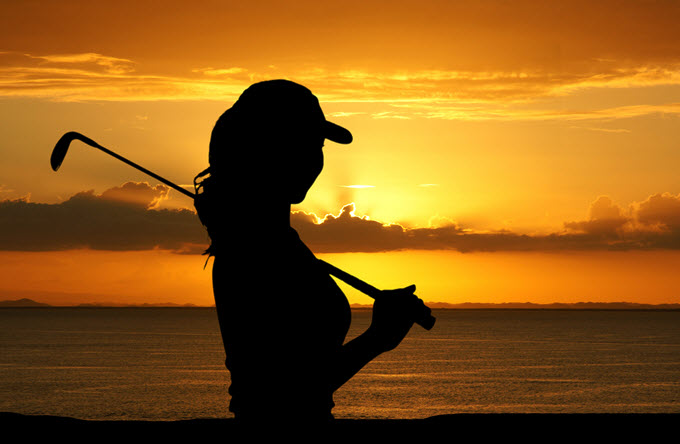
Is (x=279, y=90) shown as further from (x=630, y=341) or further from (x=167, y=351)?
(x=630, y=341)

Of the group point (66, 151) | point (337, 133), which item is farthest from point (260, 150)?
point (66, 151)

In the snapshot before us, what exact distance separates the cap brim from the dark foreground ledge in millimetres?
1113

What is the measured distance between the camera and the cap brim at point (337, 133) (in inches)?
122

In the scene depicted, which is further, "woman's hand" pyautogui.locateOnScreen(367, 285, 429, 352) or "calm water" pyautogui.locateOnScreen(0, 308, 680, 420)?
"calm water" pyautogui.locateOnScreen(0, 308, 680, 420)

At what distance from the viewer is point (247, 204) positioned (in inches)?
117

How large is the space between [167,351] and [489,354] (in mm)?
46973

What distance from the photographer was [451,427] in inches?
139

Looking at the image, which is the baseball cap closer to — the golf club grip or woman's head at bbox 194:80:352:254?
woman's head at bbox 194:80:352:254

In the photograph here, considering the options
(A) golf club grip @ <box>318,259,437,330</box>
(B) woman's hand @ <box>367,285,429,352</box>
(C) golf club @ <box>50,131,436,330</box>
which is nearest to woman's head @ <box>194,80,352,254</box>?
(C) golf club @ <box>50,131,436,330</box>

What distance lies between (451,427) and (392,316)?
85cm

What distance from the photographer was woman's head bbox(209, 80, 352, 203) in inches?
116

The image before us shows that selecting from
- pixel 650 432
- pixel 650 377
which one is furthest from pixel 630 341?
pixel 650 432

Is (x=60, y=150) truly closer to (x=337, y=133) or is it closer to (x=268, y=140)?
(x=268, y=140)

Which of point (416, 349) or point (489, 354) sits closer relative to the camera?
point (489, 354)
